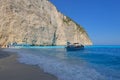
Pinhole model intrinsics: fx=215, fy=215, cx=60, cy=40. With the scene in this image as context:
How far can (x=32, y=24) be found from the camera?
84875 millimetres

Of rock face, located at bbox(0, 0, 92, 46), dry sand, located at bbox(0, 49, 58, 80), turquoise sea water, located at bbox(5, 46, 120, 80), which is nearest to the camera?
dry sand, located at bbox(0, 49, 58, 80)

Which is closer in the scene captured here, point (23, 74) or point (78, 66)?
point (23, 74)

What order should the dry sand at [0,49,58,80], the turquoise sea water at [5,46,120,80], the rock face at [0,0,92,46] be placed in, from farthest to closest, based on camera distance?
the rock face at [0,0,92,46] < the turquoise sea water at [5,46,120,80] < the dry sand at [0,49,58,80]

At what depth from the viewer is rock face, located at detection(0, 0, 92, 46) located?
79.4 metres

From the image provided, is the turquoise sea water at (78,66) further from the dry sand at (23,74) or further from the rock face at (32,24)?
the rock face at (32,24)

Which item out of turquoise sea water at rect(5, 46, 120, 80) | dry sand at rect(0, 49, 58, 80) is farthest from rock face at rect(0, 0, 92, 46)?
dry sand at rect(0, 49, 58, 80)

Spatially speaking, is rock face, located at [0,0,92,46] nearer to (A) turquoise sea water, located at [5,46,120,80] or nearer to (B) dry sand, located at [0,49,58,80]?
(A) turquoise sea water, located at [5,46,120,80]

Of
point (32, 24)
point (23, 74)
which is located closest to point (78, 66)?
point (23, 74)

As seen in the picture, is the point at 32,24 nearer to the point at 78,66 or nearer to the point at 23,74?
the point at 78,66

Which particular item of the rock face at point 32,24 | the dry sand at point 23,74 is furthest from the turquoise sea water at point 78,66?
the rock face at point 32,24

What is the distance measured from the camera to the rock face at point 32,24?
3128 inches

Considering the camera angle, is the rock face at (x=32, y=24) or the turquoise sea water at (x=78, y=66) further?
the rock face at (x=32, y=24)

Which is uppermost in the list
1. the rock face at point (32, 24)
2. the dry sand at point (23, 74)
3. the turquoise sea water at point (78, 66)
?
the rock face at point (32, 24)

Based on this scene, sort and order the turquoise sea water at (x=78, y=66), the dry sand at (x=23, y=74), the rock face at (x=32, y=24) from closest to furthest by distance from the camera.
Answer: the dry sand at (x=23, y=74) < the turquoise sea water at (x=78, y=66) < the rock face at (x=32, y=24)
